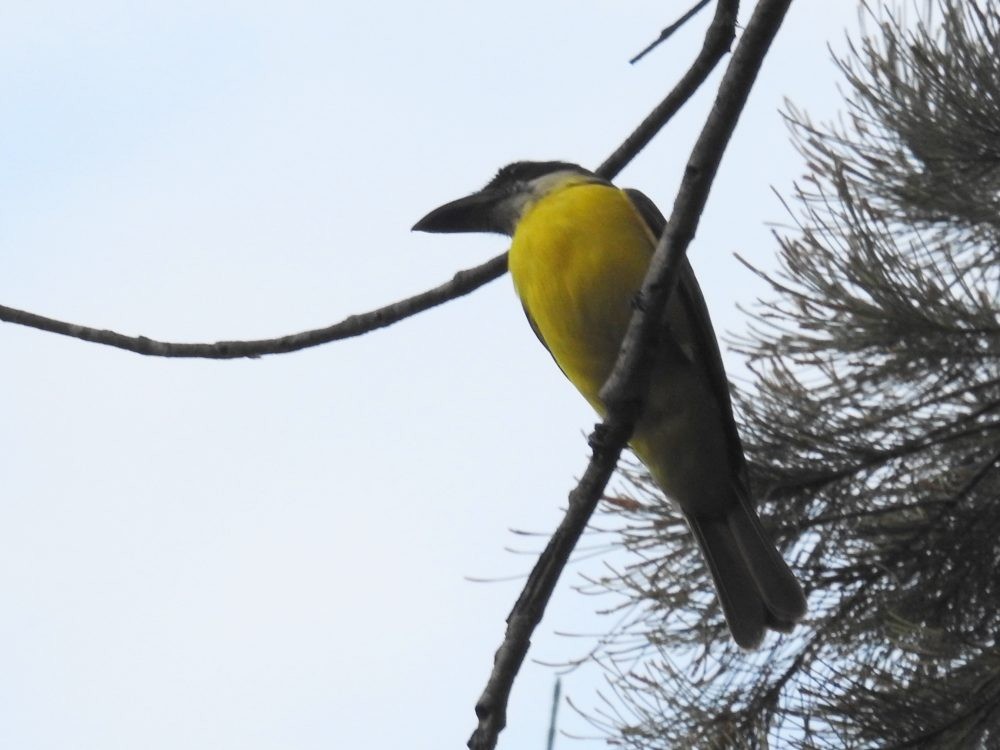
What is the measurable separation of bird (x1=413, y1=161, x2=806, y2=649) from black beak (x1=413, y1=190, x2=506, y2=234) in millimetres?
113

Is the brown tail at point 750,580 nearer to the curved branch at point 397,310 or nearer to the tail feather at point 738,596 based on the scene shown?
the tail feather at point 738,596

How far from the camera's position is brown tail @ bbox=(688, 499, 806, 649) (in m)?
3.33

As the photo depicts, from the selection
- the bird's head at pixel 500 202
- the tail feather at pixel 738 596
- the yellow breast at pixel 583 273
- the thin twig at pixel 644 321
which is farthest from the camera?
the bird's head at pixel 500 202

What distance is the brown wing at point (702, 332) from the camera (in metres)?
3.23

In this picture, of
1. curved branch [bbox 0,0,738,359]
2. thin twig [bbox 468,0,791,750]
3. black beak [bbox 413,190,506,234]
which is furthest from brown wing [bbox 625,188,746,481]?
thin twig [bbox 468,0,791,750]

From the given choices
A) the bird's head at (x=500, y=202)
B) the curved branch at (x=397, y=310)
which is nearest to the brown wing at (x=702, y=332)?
the bird's head at (x=500, y=202)

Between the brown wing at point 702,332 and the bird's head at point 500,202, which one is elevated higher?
the bird's head at point 500,202

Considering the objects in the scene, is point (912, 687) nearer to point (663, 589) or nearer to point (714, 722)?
point (714, 722)

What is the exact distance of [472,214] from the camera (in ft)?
12.0

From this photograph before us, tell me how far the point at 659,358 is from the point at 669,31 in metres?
0.99

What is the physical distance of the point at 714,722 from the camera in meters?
3.72

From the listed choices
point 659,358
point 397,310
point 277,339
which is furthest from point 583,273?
point 277,339

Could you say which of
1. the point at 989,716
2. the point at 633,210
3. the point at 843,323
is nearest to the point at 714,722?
the point at 989,716

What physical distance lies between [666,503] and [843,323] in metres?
0.70
